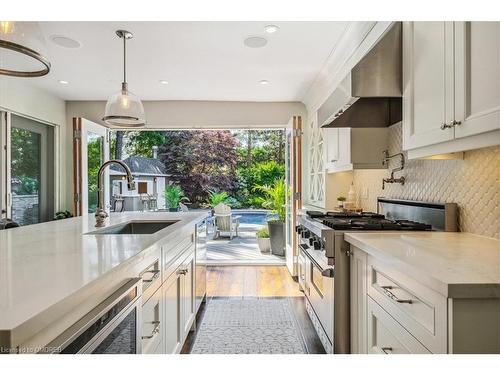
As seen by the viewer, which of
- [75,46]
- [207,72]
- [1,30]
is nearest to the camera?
[1,30]

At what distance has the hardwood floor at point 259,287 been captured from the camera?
2631 mm

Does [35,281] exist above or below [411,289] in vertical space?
above

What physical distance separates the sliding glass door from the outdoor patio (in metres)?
2.55

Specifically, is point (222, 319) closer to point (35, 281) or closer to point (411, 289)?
point (411, 289)

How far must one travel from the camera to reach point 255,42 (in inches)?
118

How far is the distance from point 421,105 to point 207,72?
2.66 meters

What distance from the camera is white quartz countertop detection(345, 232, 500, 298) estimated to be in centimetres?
94

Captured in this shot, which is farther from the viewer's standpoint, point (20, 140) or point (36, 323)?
point (20, 140)

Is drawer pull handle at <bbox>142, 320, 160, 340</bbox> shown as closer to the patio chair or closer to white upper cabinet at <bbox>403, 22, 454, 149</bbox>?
white upper cabinet at <bbox>403, 22, 454, 149</bbox>

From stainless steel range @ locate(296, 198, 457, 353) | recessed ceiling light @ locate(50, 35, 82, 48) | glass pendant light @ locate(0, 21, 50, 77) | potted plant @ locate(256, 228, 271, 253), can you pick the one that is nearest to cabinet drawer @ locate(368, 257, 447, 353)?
stainless steel range @ locate(296, 198, 457, 353)

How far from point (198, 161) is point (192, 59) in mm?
9181

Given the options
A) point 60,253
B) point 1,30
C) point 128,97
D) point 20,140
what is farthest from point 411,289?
point 20,140

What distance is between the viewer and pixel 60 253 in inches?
47.4

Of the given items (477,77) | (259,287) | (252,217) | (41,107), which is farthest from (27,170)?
(252,217)
